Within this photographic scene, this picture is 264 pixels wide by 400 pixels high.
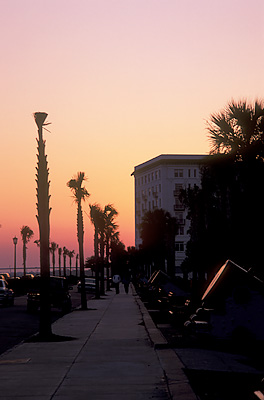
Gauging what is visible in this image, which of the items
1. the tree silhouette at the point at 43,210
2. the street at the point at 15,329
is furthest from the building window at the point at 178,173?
the tree silhouette at the point at 43,210

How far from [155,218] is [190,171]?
8988cm

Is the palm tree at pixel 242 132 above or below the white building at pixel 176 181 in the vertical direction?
below

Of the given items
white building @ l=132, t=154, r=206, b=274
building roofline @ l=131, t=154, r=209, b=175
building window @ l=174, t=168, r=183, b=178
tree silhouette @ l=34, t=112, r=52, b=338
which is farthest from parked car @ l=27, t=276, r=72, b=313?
building window @ l=174, t=168, r=183, b=178

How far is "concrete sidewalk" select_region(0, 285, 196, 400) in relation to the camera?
1045 cm

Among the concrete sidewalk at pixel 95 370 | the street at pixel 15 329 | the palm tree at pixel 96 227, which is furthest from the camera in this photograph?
the palm tree at pixel 96 227

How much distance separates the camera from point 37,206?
2144 centimetres

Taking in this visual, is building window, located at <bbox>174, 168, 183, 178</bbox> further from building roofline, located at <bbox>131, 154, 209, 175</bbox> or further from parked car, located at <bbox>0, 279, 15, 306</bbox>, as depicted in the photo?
parked car, located at <bbox>0, 279, 15, 306</bbox>

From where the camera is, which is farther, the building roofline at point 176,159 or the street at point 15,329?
the building roofline at point 176,159

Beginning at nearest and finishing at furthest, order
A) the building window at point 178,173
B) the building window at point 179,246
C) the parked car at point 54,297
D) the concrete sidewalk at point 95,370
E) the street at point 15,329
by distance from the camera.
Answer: the concrete sidewalk at point 95,370 → the street at point 15,329 → the parked car at point 54,297 → the building window at point 179,246 → the building window at point 178,173

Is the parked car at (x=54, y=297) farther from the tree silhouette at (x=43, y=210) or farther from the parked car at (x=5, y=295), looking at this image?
the tree silhouette at (x=43, y=210)

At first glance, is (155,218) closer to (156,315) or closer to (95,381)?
(156,315)

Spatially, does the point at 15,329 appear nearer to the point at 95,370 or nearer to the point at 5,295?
the point at 95,370

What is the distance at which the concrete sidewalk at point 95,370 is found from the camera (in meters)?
10.4

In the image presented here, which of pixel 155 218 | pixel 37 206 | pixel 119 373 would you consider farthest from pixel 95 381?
pixel 155 218
